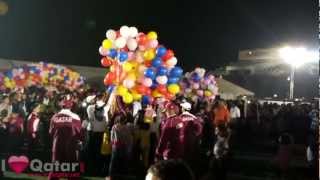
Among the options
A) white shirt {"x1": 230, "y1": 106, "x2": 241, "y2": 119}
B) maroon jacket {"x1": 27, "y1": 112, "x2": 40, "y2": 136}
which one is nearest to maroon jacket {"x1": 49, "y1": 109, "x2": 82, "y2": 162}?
maroon jacket {"x1": 27, "y1": 112, "x2": 40, "y2": 136}

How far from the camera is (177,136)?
9070mm

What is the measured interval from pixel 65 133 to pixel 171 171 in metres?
6.98

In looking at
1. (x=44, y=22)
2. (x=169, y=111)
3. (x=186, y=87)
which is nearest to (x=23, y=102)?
(x=186, y=87)

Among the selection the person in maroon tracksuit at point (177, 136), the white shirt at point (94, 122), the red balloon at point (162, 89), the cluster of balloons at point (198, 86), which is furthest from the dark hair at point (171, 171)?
the cluster of balloons at point (198, 86)

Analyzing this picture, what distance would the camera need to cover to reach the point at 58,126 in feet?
30.0

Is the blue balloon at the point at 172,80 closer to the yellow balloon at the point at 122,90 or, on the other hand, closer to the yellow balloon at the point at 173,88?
the yellow balloon at the point at 173,88

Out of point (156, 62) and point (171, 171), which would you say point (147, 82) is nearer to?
point (156, 62)

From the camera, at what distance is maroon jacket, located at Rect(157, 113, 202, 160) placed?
8.99 m

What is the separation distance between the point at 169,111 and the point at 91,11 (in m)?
18.9

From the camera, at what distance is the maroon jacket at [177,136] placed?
8.99 meters

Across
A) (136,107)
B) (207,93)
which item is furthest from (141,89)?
(207,93)

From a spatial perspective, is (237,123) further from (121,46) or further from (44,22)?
(44,22)

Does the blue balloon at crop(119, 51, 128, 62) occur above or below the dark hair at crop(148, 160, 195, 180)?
above

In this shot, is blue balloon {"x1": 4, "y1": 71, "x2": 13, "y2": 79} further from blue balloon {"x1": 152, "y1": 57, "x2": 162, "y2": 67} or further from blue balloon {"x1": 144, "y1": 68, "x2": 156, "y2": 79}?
blue balloon {"x1": 144, "y1": 68, "x2": 156, "y2": 79}
